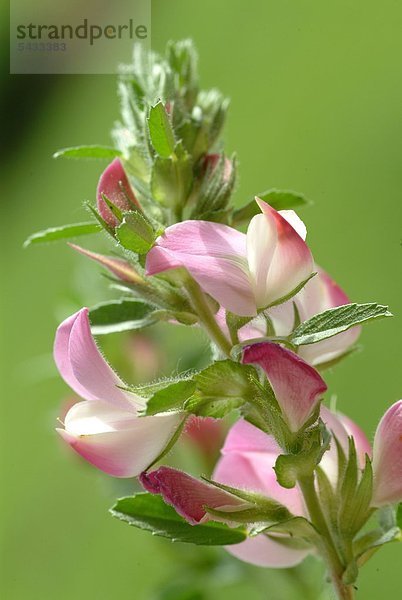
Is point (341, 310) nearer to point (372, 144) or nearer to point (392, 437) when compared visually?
point (392, 437)

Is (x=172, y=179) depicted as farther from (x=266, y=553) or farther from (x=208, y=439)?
(x=208, y=439)

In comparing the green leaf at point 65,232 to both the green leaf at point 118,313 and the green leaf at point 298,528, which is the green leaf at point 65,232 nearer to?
the green leaf at point 118,313

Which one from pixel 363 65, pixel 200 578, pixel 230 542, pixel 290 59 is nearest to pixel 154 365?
pixel 200 578

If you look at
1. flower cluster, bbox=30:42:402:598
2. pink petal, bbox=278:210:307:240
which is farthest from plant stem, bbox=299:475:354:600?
pink petal, bbox=278:210:307:240

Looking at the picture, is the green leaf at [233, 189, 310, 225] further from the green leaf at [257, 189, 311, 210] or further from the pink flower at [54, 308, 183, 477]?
the pink flower at [54, 308, 183, 477]

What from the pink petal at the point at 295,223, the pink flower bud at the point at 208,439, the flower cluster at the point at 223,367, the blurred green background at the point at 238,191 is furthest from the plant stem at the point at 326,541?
the blurred green background at the point at 238,191

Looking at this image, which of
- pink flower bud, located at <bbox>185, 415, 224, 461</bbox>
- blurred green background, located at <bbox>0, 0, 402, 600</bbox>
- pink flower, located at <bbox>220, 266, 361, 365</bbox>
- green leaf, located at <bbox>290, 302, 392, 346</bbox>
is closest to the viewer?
green leaf, located at <bbox>290, 302, 392, 346</bbox>
